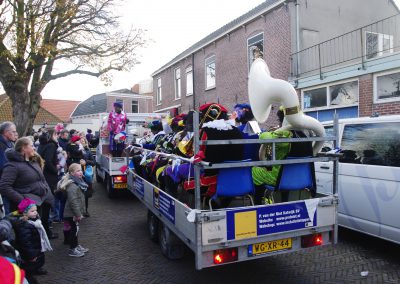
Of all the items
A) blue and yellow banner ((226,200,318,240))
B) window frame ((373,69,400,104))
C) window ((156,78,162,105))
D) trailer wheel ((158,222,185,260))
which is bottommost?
trailer wheel ((158,222,185,260))

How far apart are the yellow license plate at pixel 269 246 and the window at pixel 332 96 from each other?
8.50 metres

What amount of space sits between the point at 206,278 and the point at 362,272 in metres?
1.84

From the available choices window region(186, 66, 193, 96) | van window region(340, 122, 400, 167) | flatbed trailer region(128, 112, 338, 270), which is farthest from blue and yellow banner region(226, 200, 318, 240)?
window region(186, 66, 193, 96)

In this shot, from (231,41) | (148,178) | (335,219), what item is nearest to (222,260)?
(335,219)

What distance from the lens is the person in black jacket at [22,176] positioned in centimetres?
416

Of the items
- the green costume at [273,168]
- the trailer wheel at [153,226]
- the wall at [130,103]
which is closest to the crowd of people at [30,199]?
the trailer wheel at [153,226]

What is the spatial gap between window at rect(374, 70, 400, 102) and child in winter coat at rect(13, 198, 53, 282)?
9251 millimetres

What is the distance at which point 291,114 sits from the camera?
12.0 ft

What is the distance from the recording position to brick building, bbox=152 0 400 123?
436 inches

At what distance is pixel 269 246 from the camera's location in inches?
134

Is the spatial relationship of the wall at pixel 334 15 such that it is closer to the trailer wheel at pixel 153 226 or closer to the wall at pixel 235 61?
the wall at pixel 235 61

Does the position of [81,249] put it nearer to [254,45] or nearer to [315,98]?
[315,98]

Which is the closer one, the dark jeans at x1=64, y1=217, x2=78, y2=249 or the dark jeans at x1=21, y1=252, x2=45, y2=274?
the dark jeans at x1=21, y1=252, x2=45, y2=274

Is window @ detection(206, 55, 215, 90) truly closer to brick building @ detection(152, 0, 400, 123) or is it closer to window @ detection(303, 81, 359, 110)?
brick building @ detection(152, 0, 400, 123)
